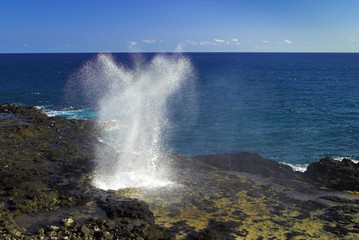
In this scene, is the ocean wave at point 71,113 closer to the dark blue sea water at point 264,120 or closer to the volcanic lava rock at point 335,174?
the dark blue sea water at point 264,120

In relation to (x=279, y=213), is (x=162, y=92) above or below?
above

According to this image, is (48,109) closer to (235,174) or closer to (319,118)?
(235,174)

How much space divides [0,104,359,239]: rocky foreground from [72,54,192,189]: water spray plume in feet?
3.61

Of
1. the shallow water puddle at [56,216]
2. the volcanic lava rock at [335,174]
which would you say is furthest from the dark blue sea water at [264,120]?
the shallow water puddle at [56,216]

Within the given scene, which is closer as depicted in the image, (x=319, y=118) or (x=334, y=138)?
(x=334, y=138)

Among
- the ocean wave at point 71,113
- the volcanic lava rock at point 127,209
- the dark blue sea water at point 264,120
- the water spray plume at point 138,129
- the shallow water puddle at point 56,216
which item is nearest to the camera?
the shallow water puddle at point 56,216

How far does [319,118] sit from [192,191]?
3031 centimetres

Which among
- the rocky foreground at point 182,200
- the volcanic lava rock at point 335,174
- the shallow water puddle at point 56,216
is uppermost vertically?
the volcanic lava rock at point 335,174

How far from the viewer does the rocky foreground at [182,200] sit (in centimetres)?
1372

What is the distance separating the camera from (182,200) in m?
17.1

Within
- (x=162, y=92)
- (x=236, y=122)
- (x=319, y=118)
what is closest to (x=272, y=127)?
(x=236, y=122)

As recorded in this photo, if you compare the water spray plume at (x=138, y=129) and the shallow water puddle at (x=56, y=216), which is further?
the water spray plume at (x=138, y=129)

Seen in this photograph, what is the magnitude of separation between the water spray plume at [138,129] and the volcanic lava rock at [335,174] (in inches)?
399

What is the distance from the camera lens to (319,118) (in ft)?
139
